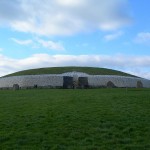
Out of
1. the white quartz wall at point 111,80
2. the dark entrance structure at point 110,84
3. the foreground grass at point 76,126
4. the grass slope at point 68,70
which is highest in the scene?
the grass slope at point 68,70

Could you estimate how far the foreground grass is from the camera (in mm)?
14156

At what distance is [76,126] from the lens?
665 inches

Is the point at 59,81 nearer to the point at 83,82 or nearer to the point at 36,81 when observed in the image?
the point at 83,82

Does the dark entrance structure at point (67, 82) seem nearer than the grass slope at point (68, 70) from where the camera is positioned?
Yes

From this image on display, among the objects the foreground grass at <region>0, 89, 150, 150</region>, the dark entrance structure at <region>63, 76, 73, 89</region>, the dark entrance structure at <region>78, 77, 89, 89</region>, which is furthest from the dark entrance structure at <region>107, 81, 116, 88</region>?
the foreground grass at <region>0, 89, 150, 150</region>

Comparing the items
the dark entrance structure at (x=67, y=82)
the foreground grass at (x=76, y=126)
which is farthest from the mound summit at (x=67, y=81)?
the foreground grass at (x=76, y=126)

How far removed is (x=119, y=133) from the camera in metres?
15.7

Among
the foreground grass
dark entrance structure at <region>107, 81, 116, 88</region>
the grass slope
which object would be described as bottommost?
the foreground grass

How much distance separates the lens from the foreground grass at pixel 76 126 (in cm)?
1416

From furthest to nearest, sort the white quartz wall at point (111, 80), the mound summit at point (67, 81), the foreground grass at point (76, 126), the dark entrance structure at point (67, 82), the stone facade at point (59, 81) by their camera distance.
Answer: the white quartz wall at point (111, 80) < the stone facade at point (59, 81) < the mound summit at point (67, 81) < the dark entrance structure at point (67, 82) < the foreground grass at point (76, 126)

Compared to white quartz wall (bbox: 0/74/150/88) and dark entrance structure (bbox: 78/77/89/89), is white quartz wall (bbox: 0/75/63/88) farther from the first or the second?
dark entrance structure (bbox: 78/77/89/89)

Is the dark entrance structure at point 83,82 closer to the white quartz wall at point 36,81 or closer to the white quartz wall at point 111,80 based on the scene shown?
the white quartz wall at point 111,80

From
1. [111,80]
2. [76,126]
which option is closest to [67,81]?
[111,80]

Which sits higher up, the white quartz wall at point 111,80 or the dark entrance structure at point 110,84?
the white quartz wall at point 111,80
